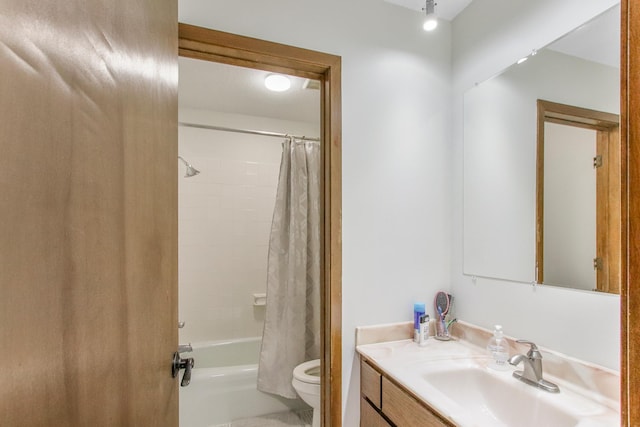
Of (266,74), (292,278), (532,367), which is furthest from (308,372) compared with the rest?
(266,74)

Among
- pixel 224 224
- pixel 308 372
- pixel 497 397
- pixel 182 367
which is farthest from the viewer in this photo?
pixel 224 224

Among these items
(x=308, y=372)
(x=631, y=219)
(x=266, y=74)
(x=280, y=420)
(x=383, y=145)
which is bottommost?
(x=280, y=420)

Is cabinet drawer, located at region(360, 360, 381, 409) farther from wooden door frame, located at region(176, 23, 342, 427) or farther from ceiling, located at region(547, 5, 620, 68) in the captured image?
ceiling, located at region(547, 5, 620, 68)

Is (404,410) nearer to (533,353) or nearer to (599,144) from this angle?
(533,353)

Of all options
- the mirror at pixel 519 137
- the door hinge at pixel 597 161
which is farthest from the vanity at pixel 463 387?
the door hinge at pixel 597 161

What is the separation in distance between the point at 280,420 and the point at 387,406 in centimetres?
132

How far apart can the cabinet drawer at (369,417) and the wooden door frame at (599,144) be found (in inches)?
32.5

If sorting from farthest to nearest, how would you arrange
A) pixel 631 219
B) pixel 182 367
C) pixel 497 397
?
pixel 497 397, pixel 182 367, pixel 631 219

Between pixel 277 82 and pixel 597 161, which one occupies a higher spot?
pixel 277 82

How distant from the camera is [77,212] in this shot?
323 millimetres

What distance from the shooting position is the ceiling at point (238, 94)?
202 cm

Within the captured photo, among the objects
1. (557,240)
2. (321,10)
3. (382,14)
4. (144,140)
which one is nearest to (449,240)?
(557,240)

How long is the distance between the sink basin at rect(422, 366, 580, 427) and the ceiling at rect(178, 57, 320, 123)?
1.85 m

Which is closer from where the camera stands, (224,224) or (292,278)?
(292,278)
